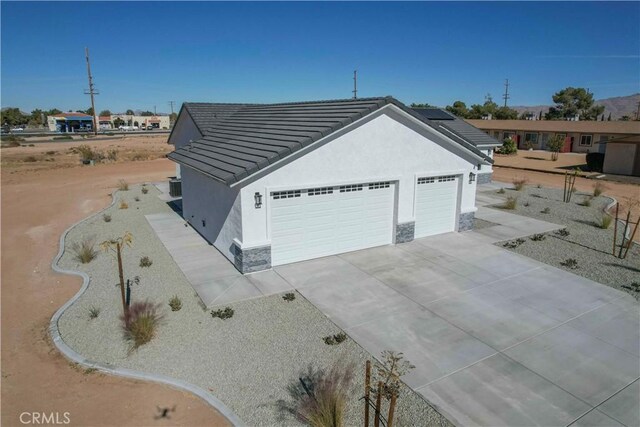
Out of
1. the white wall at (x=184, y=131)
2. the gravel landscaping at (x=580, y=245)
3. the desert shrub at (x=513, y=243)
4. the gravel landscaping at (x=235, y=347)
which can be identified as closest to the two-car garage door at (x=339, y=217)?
the gravel landscaping at (x=235, y=347)

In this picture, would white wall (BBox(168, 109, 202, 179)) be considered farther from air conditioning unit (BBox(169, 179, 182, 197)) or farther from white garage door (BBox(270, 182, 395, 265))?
white garage door (BBox(270, 182, 395, 265))

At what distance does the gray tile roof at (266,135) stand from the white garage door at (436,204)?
1574 mm

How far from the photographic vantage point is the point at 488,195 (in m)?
23.8

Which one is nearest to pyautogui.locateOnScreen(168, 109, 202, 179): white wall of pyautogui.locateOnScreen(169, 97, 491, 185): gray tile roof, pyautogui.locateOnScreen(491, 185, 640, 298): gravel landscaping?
pyautogui.locateOnScreen(169, 97, 491, 185): gray tile roof

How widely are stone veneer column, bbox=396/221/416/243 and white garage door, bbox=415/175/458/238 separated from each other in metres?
0.53

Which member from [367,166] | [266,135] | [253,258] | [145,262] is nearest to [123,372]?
[253,258]

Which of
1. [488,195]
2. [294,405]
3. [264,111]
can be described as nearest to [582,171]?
[488,195]

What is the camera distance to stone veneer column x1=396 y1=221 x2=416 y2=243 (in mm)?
14086

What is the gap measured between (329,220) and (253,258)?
2.70 metres

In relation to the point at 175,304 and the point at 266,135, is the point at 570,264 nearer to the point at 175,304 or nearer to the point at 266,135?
the point at 266,135

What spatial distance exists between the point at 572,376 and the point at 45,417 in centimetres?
859

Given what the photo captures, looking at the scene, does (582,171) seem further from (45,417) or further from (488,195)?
(45,417)

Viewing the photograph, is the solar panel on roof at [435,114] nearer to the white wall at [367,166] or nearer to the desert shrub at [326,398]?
the white wall at [367,166]

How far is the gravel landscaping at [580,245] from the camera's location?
1186cm
